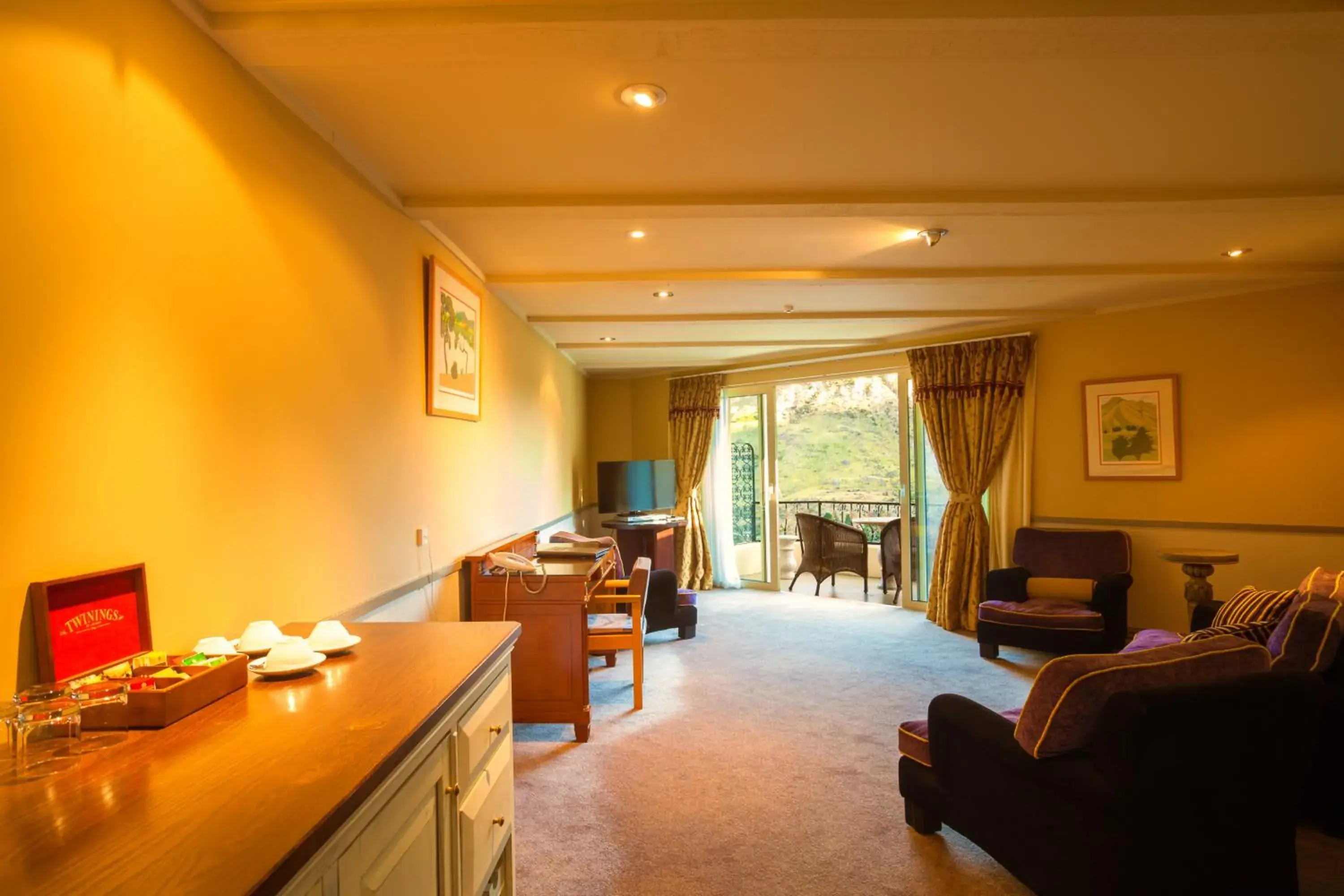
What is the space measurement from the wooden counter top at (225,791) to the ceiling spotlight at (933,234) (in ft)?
9.08

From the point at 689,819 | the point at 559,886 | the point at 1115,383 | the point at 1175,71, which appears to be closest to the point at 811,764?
the point at 689,819

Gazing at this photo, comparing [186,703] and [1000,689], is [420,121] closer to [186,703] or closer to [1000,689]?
[186,703]

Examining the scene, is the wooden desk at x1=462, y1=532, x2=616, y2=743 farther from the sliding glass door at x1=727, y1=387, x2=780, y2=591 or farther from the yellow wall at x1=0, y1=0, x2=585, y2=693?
the sliding glass door at x1=727, y1=387, x2=780, y2=591

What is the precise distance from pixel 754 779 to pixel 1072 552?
3285mm

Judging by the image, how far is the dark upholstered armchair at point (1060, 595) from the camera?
15.0 ft

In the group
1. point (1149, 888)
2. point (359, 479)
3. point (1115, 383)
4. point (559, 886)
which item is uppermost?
point (1115, 383)

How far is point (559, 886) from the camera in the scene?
230 cm

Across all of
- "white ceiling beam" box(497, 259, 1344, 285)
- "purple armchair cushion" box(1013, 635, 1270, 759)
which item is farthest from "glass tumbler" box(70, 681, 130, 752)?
"white ceiling beam" box(497, 259, 1344, 285)

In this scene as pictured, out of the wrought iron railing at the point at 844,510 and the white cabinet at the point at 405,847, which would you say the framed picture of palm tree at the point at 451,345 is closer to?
the white cabinet at the point at 405,847

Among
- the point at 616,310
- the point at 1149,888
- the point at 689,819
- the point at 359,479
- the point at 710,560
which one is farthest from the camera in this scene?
the point at 710,560

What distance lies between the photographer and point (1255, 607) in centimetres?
292

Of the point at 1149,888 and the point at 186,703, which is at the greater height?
the point at 186,703

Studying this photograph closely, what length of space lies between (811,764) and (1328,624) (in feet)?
6.19

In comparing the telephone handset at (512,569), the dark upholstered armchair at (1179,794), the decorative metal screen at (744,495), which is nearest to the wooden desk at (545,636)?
the telephone handset at (512,569)
